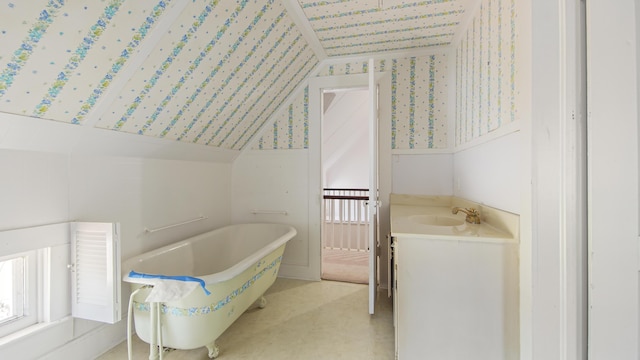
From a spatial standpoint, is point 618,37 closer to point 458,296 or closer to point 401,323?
point 458,296

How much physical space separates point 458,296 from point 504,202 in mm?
600

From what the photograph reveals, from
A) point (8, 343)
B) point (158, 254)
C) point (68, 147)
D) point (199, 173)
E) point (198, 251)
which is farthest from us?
point (199, 173)

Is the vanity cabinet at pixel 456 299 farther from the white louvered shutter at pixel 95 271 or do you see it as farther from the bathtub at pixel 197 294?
the white louvered shutter at pixel 95 271

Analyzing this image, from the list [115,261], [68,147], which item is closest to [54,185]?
[68,147]

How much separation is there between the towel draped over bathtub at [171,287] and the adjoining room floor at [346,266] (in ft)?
6.17

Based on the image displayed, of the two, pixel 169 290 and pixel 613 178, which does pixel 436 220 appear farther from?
pixel 169 290

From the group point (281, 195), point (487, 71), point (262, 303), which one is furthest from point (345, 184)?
point (487, 71)

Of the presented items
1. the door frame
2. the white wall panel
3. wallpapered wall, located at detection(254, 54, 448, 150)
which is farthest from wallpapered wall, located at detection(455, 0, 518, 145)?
the white wall panel

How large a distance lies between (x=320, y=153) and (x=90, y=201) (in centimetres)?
200

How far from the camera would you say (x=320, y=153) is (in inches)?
115

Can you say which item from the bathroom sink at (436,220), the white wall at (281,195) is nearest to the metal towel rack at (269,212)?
the white wall at (281,195)

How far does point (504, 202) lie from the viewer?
4.87ft

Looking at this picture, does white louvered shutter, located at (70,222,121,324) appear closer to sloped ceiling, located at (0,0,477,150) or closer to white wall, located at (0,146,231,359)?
white wall, located at (0,146,231,359)

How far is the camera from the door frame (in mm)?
2746
